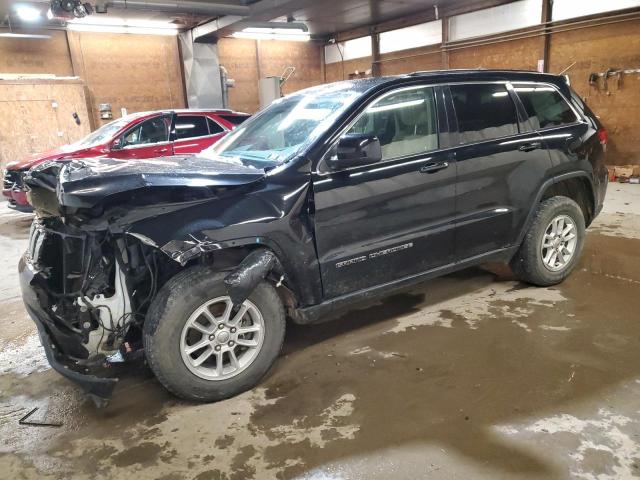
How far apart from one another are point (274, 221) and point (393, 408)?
3.95 ft

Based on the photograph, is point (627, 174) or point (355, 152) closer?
point (355, 152)

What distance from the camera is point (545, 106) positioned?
152 inches

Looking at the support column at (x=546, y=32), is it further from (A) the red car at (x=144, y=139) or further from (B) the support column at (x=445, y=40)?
(A) the red car at (x=144, y=139)

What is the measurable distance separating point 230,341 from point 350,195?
1104 millimetres

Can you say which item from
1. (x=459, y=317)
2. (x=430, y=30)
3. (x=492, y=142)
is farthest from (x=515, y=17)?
(x=459, y=317)

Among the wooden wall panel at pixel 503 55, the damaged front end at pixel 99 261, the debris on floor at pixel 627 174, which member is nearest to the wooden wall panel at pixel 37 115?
the wooden wall panel at pixel 503 55

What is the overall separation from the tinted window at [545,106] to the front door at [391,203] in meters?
0.93

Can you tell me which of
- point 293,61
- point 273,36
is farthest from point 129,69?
point 293,61

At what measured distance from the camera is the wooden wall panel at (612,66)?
886 cm

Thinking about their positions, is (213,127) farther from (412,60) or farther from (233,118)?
(412,60)

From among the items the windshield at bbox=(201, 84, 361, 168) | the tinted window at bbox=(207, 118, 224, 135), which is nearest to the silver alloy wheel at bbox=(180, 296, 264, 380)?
the windshield at bbox=(201, 84, 361, 168)

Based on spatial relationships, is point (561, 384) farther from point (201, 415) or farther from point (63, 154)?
point (63, 154)

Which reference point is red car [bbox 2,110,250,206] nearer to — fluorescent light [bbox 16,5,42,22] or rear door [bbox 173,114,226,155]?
rear door [bbox 173,114,226,155]

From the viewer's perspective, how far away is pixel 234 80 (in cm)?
1394
